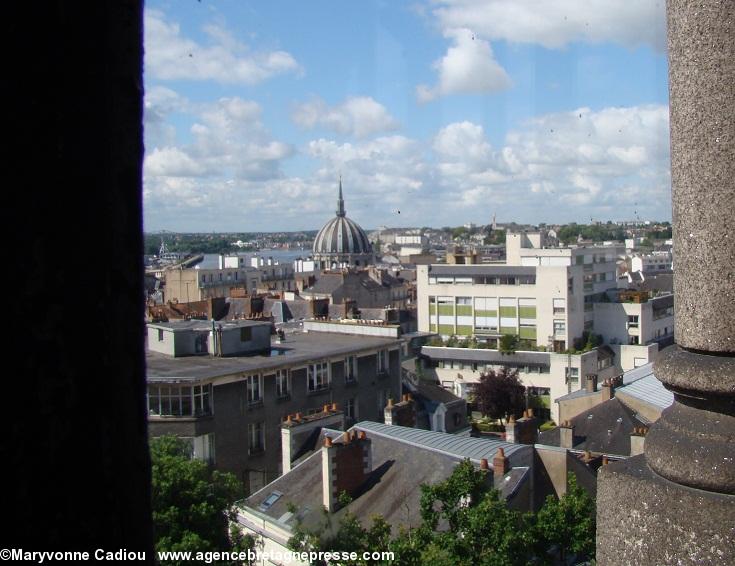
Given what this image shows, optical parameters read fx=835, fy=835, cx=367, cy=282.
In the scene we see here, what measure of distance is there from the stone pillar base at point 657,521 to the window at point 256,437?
63.8 ft

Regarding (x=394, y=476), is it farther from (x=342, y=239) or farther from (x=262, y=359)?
(x=342, y=239)

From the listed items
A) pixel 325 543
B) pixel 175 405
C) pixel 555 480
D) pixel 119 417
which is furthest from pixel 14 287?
pixel 175 405

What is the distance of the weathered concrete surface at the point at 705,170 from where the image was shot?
306 cm

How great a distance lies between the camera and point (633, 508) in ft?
10.5

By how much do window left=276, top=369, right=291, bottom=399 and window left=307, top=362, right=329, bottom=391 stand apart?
0.92 m

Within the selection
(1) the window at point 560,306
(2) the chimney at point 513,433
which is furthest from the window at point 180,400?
(1) the window at point 560,306

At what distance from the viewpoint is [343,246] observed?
447 ft

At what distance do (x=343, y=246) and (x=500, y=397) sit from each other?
9402 centimetres

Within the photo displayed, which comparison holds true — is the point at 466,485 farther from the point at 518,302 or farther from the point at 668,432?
the point at 518,302

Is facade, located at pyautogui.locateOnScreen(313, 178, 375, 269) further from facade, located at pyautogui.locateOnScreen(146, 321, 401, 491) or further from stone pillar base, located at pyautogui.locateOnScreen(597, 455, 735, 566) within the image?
stone pillar base, located at pyautogui.locateOnScreen(597, 455, 735, 566)

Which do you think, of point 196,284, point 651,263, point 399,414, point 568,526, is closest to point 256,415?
point 399,414

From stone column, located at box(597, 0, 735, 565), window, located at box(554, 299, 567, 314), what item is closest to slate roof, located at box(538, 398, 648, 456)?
stone column, located at box(597, 0, 735, 565)

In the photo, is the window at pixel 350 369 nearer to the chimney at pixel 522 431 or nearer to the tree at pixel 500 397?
the chimney at pixel 522 431

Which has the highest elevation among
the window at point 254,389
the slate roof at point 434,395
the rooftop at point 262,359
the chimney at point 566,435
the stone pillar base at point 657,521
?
the stone pillar base at point 657,521
